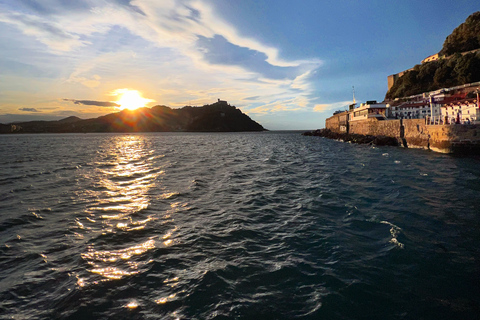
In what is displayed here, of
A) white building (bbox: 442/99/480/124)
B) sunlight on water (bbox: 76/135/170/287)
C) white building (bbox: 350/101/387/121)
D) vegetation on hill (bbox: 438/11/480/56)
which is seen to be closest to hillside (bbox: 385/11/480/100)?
vegetation on hill (bbox: 438/11/480/56)

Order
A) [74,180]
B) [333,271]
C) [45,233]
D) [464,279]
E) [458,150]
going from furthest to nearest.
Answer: [458,150]
[74,180]
[45,233]
[333,271]
[464,279]

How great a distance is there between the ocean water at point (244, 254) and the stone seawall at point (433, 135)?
50.5 ft

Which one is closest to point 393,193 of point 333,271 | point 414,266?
point 414,266

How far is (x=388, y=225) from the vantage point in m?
8.42

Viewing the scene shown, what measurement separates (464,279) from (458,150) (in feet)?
86.8

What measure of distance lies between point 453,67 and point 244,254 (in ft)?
259

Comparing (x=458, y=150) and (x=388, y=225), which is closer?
(x=388, y=225)

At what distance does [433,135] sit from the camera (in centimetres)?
2869

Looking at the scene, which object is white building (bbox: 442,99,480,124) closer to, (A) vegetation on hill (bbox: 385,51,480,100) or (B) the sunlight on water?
(A) vegetation on hill (bbox: 385,51,480,100)

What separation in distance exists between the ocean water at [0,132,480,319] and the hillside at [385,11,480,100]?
192 feet

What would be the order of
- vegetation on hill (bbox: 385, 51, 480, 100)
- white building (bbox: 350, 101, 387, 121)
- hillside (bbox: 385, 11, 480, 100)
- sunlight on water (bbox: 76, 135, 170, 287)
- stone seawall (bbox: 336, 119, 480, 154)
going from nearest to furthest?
sunlight on water (bbox: 76, 135, 170, 287) → stone seawall (bbox: 336, 119, 480, 154) → white building (bbox: 350, 101, 387, 121) → vegetation on hill (bbox: 385, 51, 480, 100) → hillside (bbox: 385, 11, 480, 100)

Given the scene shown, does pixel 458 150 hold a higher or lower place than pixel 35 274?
higher

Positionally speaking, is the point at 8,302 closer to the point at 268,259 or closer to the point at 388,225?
the point at 268,259

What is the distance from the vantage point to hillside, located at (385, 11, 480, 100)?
176 ft
